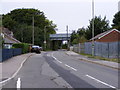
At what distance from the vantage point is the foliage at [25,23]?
269 ft

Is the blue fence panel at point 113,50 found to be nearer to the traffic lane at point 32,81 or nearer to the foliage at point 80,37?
the traffic lane at point 32,81

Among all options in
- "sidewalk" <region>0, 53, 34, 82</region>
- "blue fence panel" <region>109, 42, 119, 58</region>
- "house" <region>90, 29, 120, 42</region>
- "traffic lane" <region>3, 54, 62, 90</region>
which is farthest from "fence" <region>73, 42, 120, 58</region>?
"traffic lane" <region>3, 54, 62, 90</region>

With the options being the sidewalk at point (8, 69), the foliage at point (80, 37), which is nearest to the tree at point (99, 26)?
the foliage at point (80, 37)

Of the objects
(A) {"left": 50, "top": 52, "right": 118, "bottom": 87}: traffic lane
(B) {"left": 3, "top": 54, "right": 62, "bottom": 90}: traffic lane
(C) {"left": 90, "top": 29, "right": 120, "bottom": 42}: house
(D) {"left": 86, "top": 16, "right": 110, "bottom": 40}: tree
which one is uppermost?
(D) {"left": 86, "top": 16, "right": 110, "bottom": 40}: tree

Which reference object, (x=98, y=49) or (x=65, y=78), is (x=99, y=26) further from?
(x=65, y=78)

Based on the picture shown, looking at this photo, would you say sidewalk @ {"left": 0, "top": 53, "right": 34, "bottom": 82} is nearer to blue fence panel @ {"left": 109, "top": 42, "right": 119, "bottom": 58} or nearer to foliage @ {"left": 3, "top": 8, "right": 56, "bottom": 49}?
blue fence panel @ {"left": 109, "top": 42, "right": 119, "bottom": 58}

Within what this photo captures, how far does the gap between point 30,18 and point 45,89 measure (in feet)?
268

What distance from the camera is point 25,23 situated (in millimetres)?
89938

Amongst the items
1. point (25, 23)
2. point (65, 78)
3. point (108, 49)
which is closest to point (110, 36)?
point (108, 49)

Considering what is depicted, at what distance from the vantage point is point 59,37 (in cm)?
11112

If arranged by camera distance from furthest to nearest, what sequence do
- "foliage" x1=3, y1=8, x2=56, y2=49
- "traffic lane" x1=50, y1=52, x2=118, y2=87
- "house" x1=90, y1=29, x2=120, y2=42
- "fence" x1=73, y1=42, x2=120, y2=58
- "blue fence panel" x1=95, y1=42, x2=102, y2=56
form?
"foliage" x1=3, y1=8, x2=56, y2=49
"house" x1=90, y1=29, x2=120, y2=42
"blue fence panel" x1=95, y1=42, x2=102, y2=56
"fence" x1=73, y1=42, x2=120, y2=58
"traffic lane" x1=50, y1=52, x2=118, y2=87

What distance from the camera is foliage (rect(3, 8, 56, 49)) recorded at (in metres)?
81.9

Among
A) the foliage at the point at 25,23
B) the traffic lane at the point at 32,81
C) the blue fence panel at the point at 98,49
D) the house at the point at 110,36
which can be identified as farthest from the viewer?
the foliage at the point at 25,23

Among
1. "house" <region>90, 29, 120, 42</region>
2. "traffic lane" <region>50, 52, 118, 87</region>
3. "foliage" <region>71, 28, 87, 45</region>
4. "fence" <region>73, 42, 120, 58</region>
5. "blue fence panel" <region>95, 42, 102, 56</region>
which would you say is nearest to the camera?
"traffic lane" <region>50, 52, 118, 87</region>
